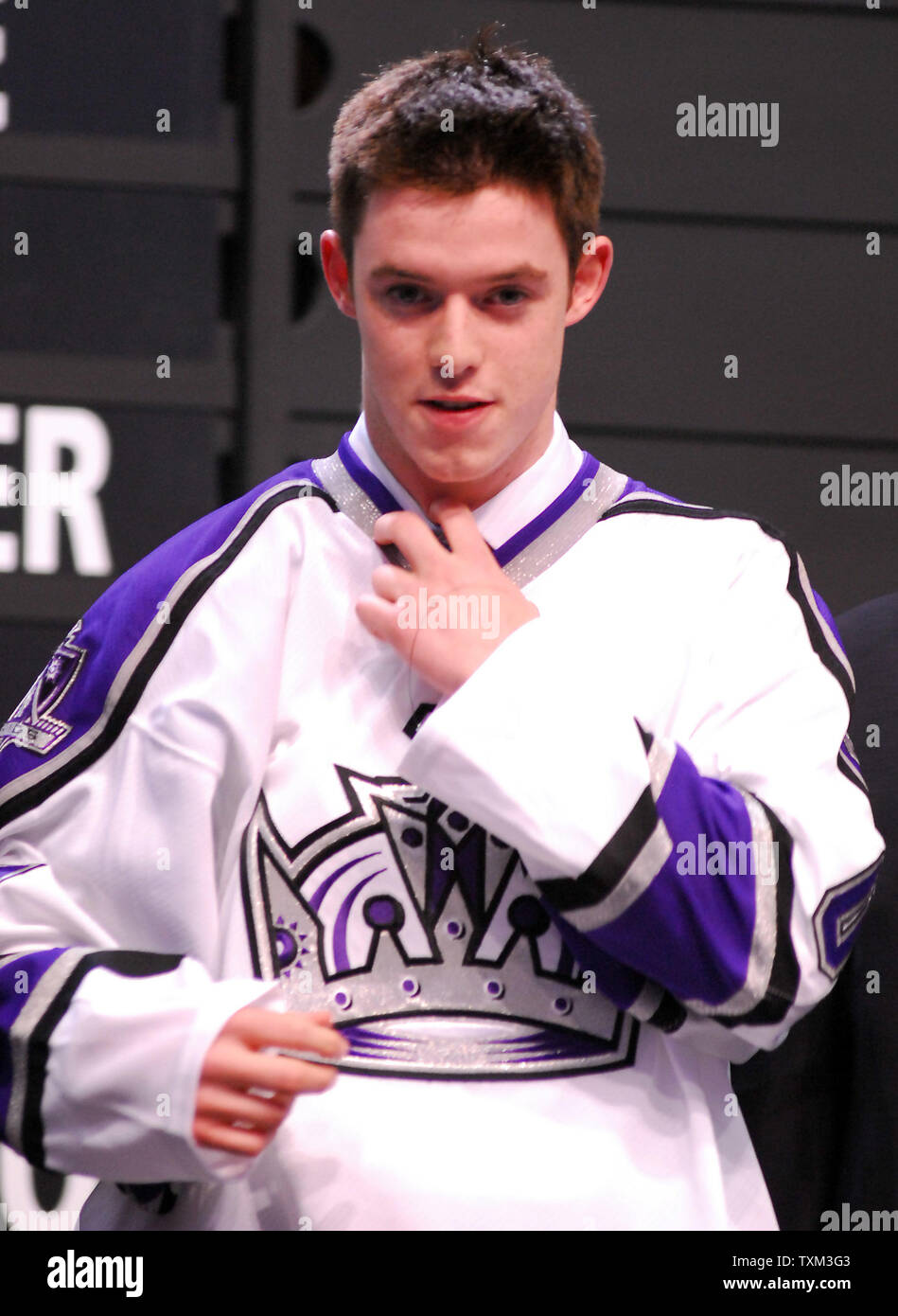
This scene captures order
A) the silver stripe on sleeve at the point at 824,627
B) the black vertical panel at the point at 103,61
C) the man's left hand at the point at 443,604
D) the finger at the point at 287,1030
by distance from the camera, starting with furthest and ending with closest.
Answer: the black vertical panel at the point at 103,61 → the silver stripe on sleeve at the point at 824,627 → the man's left hand at the point at 443,604 → the finger at the point at 287,1030

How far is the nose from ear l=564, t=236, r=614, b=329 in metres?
0.10

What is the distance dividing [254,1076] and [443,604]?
11.9 inches

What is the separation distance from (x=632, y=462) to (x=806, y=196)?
1.31 ft

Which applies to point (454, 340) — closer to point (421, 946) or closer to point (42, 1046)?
point (421, 946)

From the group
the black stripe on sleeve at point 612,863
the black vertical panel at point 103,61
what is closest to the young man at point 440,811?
the black stripe on sleeve at point 612,863

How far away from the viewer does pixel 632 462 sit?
210 cm

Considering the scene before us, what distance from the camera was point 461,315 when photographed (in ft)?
3.50

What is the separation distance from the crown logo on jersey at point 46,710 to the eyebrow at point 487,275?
12.8 inches

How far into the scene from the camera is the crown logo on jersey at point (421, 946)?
41.2 inches

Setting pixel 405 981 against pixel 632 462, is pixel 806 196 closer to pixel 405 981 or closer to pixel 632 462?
pixel 632 462

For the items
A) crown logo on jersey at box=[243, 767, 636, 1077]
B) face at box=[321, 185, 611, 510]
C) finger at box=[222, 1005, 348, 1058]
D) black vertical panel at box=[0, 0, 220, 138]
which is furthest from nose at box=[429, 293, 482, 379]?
black vertical panel at box=[0, 0, 220, 138]

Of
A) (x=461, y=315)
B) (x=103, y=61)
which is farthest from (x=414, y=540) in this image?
(x=103, y=61)

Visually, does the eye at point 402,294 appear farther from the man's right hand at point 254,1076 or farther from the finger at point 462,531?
the man's right hand at point 254,1076

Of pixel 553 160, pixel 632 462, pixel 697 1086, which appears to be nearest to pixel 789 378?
pixel 632 462
